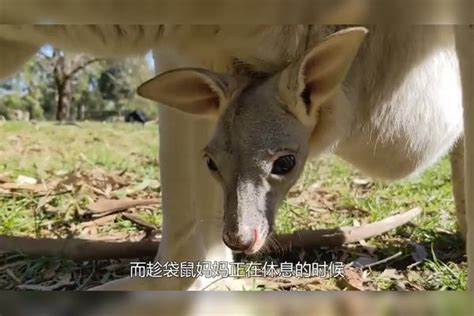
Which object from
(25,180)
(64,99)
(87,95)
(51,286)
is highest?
(87,95)

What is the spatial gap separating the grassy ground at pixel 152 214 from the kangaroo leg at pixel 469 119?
31 centimetres

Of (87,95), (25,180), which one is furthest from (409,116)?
(87,95)

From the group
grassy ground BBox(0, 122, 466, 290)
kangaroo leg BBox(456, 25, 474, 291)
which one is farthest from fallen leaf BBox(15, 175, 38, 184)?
kangaroo leg BBox(456, 25, 474, 291)

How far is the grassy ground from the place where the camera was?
5.66 ft

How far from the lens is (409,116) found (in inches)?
64.8

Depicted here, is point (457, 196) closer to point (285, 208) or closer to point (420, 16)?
point (285, 208)

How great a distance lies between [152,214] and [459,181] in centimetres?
93

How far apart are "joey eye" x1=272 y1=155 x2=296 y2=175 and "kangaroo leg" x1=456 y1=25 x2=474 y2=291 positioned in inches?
12.2

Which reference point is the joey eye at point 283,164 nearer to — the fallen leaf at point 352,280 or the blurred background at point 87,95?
the fallen leaf at point 352,280

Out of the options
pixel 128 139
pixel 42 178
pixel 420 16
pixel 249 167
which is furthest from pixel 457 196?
pixel 128 139

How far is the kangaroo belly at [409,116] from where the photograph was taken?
4.77 feet

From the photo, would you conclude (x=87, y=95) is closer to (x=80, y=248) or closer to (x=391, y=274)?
(x=80, y=248)

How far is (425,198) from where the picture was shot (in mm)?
2564

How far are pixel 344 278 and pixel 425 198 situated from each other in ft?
3.86
